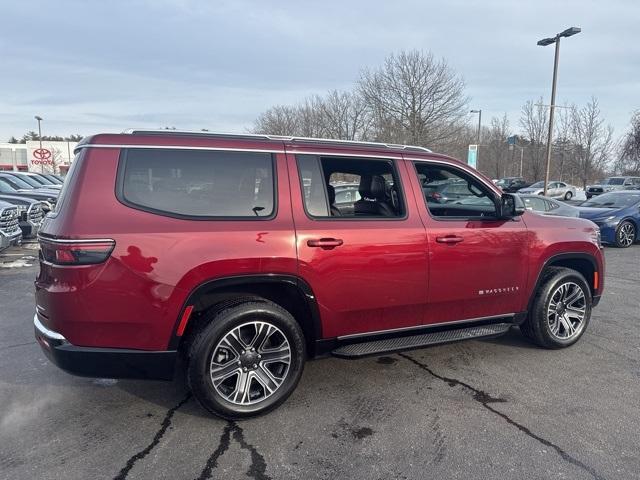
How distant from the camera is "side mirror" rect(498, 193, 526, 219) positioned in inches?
159

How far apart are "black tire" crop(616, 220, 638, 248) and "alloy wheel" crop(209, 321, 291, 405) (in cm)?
1115

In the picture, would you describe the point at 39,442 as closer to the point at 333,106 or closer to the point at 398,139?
the point at 398,139

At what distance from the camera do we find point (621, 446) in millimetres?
2889

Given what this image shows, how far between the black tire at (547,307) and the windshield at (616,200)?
29.8 ft

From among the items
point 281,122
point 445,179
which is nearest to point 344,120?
point 281,122

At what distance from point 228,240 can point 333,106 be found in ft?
115

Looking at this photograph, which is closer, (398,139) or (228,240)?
(228,240)

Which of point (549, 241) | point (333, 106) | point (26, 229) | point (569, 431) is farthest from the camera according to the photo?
point (333, 106)

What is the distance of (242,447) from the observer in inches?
114

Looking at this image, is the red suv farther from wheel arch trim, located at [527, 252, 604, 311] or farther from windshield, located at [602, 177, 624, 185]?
windshield, located at [602, 177, 624, 185]

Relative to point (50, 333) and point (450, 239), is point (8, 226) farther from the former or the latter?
point (450, 239)

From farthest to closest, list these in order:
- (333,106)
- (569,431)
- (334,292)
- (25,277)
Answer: (333,106) → (25,277) → (334,292) → (569,431)

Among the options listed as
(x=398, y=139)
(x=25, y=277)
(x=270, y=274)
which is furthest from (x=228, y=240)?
(x=398, y=139)

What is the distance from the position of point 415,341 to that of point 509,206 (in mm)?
1474
